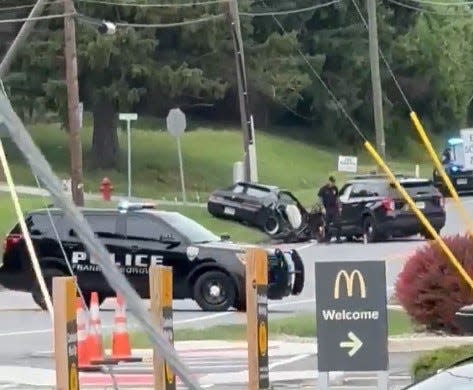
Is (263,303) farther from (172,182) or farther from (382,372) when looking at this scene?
(172,182)

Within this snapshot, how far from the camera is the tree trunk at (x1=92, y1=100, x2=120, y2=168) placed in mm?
55594

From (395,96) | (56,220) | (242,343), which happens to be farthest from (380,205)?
(395,96)

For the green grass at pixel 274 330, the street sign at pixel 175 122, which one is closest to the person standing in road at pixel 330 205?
the street sign at pixel 175 122

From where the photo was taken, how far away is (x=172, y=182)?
5500 centimetres

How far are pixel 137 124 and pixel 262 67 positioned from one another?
12.7 m

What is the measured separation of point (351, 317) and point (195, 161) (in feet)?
162

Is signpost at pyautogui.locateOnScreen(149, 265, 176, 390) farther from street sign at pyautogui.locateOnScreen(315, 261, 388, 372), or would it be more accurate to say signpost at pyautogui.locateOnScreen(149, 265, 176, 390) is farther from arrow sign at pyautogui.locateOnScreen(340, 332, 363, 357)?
arrow sign at pyautogui.locateOnScreen(340, 332, 363, 357)

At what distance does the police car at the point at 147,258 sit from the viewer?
23484mm

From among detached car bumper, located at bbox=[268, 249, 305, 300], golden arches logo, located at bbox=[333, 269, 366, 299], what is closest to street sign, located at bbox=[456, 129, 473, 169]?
detached car bumper, located at bbox=[268, 249, 305, 300]

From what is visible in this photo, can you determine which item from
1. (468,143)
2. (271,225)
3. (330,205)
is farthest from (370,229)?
(468,143)

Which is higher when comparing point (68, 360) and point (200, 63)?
point (200, 63)

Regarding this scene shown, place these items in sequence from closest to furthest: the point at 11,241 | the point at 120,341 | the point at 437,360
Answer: the point at 437,360 < the point at 120,341 < the point at 11,241

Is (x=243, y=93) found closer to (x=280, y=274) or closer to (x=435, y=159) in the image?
(x=280, y=274)

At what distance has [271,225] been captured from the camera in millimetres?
39281
